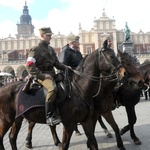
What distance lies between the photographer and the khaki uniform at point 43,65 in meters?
4.17

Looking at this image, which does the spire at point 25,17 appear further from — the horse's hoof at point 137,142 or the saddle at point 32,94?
the saddle at point 32,94

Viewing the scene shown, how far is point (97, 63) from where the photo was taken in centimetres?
433

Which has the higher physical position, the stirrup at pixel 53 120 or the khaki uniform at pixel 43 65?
the khaki uniform at pixel 43 65

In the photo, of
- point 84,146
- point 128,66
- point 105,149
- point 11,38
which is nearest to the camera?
point 128,66

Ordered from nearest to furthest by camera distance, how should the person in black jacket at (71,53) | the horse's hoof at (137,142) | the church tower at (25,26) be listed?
the horse's hoof at (137,142), the person in black jacket at (71,53), the church tower at (25,26)

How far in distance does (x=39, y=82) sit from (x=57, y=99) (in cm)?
47

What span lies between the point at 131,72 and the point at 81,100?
1.29m

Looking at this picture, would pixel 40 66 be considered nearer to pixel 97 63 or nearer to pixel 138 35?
pixel 97 63

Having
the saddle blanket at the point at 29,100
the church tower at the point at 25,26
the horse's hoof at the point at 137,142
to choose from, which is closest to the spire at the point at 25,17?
the church tower at the point at 25,26

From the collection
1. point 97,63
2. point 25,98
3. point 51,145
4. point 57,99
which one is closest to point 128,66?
point 97,63

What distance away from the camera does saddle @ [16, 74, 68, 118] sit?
4.32m

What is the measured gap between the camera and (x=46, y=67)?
14.8ft

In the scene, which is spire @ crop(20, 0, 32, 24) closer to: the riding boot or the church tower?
the church tower

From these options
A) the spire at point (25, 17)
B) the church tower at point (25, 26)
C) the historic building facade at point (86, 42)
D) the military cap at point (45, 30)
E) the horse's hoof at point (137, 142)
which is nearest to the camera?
the military cap at point (45, 30)
